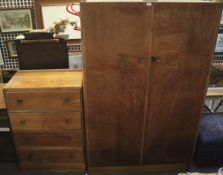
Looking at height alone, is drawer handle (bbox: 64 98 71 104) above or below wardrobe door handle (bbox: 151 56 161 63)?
below

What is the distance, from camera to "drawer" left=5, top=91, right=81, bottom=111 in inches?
74.5

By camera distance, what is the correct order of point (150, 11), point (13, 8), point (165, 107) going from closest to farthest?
1. point (150, 11)
2. point (165, 107)
3. point (13, 8)

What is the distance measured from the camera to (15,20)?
2.19 metres

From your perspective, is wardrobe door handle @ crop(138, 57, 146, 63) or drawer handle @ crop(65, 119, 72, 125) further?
drawer handle @ crop(65, 119, 72, 125)

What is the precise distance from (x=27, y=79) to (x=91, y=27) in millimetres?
749

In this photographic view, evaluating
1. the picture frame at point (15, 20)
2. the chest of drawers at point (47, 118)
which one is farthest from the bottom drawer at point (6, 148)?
the picture frame at point (15, 20)

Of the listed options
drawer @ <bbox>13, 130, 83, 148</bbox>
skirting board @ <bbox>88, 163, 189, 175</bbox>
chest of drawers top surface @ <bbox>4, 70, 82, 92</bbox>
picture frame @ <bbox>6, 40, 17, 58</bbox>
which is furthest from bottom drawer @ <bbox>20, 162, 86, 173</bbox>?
picture frame @ <bbox>6, 40, 17, 58</bbox>

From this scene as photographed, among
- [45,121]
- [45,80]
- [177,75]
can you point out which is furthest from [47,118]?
[177,75]

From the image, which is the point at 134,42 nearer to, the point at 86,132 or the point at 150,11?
the point at 150,11

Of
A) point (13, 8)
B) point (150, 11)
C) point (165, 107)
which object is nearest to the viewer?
point (150, 11)

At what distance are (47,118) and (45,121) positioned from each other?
35 mm

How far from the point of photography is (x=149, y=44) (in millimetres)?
1714

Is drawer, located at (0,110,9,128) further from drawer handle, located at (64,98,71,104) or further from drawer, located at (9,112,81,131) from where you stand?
drawer handle, located at (64,98,71,104)

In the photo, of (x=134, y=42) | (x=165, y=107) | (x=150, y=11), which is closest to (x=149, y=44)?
(x=134, y=42)
